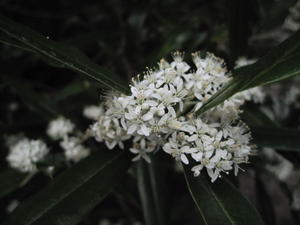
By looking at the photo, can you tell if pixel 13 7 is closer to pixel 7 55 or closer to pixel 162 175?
pixel 7 55

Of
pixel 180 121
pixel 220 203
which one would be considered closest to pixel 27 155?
pixel 180 121

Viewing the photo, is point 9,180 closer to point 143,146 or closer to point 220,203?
point 143,146

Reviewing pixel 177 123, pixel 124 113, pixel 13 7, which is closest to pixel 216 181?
pixel 177 123

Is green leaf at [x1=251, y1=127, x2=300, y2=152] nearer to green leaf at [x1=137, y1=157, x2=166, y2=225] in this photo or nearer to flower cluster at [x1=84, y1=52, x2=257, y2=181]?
flower cluster at [x1=84, y1=52, x2=257, y2=181]

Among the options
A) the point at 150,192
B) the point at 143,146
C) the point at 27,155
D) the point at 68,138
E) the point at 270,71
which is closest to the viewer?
the point at 270,71

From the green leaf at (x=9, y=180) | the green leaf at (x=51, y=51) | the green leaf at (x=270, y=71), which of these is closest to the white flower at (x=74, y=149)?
the green leaf at (x=9, y=180)

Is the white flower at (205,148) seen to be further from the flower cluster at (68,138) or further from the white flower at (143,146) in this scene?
the flower cluster at (68,138)

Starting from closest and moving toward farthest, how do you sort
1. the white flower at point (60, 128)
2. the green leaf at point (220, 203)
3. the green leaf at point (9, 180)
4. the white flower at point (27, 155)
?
the green leaf at point (220, 203)
the green leaf at point (9, 180)
the white flower at point (27, 155)
the white flower at point (60, 128)
